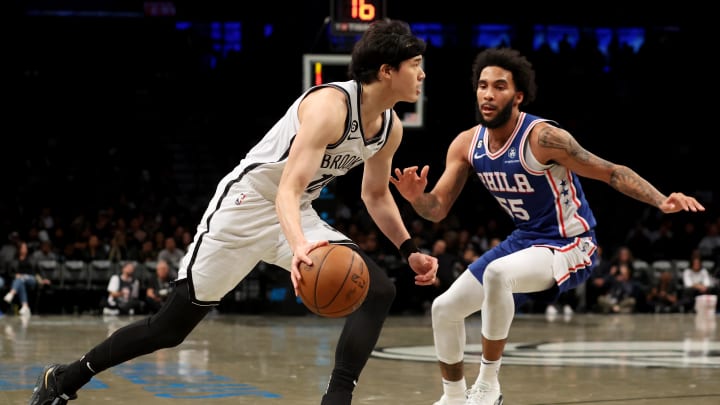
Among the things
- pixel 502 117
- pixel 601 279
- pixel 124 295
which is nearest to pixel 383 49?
pixel 502 117

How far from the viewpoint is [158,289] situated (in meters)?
14.4

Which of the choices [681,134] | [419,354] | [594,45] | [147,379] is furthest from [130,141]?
[147,379]

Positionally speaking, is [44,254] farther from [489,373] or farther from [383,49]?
[383,49]

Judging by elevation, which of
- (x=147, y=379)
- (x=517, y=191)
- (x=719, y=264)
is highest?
(x=517, y=191)

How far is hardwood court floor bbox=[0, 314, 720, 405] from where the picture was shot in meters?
6.16

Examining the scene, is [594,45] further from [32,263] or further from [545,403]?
[545,403]

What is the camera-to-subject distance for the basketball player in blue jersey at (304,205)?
13.8ft

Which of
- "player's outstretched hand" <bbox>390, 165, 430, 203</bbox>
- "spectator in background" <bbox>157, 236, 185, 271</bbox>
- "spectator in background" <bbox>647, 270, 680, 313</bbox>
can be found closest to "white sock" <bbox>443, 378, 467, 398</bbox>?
"player's outstretched hand" <bbox>390, 165, 430, 203</bbox>

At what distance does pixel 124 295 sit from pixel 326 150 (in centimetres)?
1048

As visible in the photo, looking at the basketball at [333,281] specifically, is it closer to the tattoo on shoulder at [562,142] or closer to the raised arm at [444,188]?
the raised arm at [444,188]

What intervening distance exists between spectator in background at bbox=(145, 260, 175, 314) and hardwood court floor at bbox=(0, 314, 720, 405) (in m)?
1.36

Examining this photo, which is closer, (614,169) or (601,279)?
(614,169)

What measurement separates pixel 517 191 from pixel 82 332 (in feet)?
22.0

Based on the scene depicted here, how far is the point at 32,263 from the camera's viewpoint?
47.9 ft
